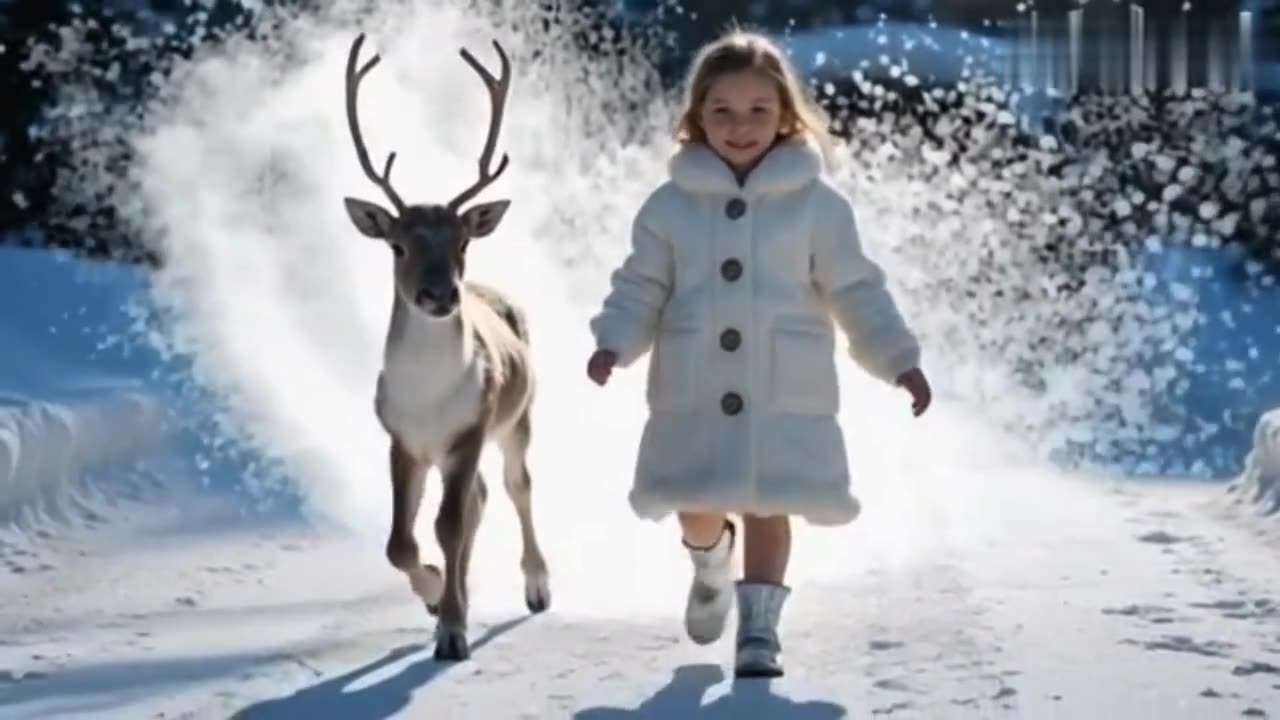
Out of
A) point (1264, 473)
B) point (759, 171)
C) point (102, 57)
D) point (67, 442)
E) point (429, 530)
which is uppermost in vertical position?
point (102, 57)

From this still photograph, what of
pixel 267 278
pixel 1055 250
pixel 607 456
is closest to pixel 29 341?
pixel 267 278

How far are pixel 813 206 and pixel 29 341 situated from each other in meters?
9.34

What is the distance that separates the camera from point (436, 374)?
5852mm

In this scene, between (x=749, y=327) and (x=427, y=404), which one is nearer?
(x=749, y=327)

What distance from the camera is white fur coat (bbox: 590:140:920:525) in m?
5.28

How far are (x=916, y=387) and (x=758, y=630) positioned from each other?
71 centimetres

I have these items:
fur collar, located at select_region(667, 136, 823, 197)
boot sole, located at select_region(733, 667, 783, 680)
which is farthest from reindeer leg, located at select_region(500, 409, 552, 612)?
fur collar, located at select_region(667, 136, 823, 197)

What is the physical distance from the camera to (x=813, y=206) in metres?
5.35

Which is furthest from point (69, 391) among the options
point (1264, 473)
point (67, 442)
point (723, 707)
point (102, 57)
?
point (102, 57)

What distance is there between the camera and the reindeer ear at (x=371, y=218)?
231 inches

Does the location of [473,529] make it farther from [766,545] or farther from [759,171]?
[759,171]

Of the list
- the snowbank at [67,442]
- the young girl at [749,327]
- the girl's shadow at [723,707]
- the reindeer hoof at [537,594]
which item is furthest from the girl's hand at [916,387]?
the snowbank at [67,442]

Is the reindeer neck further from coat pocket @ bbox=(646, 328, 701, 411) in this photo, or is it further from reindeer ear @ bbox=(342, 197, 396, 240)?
coat pocket @ bbox=(646, 328, 701, 411)

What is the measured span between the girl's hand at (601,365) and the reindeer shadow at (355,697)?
0.84m
